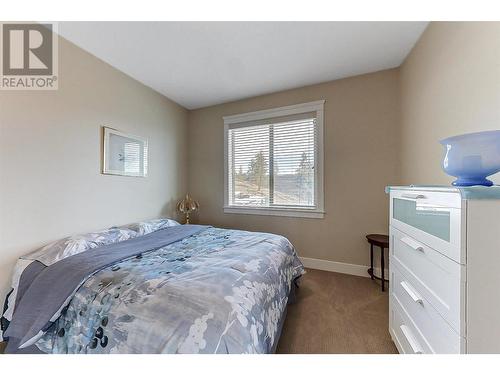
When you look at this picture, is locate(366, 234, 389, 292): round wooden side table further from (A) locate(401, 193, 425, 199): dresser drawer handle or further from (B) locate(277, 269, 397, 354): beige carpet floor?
(A) locate(401, 193, 425, 199): dresser drawer handle

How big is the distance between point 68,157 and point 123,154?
0.57 m

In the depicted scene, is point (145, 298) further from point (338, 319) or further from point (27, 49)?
point (27, 49)

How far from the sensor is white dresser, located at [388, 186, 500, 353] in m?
0.71

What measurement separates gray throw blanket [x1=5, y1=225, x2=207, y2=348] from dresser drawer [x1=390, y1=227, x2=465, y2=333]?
182 centimetres

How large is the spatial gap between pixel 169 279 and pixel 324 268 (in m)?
2.27

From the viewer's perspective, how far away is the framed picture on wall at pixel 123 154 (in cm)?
225

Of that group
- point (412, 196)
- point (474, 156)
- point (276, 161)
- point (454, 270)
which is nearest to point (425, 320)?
point (454, 270)

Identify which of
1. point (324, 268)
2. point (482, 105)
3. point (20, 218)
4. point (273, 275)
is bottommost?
point (324, 268)

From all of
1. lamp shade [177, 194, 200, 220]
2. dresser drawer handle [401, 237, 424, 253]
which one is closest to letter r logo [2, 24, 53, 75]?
lamp shade [177, 194, 200, 220]

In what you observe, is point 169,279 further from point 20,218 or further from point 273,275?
point 20,218

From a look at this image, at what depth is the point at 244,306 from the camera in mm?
1022

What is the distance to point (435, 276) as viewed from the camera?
2.90 ft

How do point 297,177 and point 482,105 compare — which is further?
point 297,177
